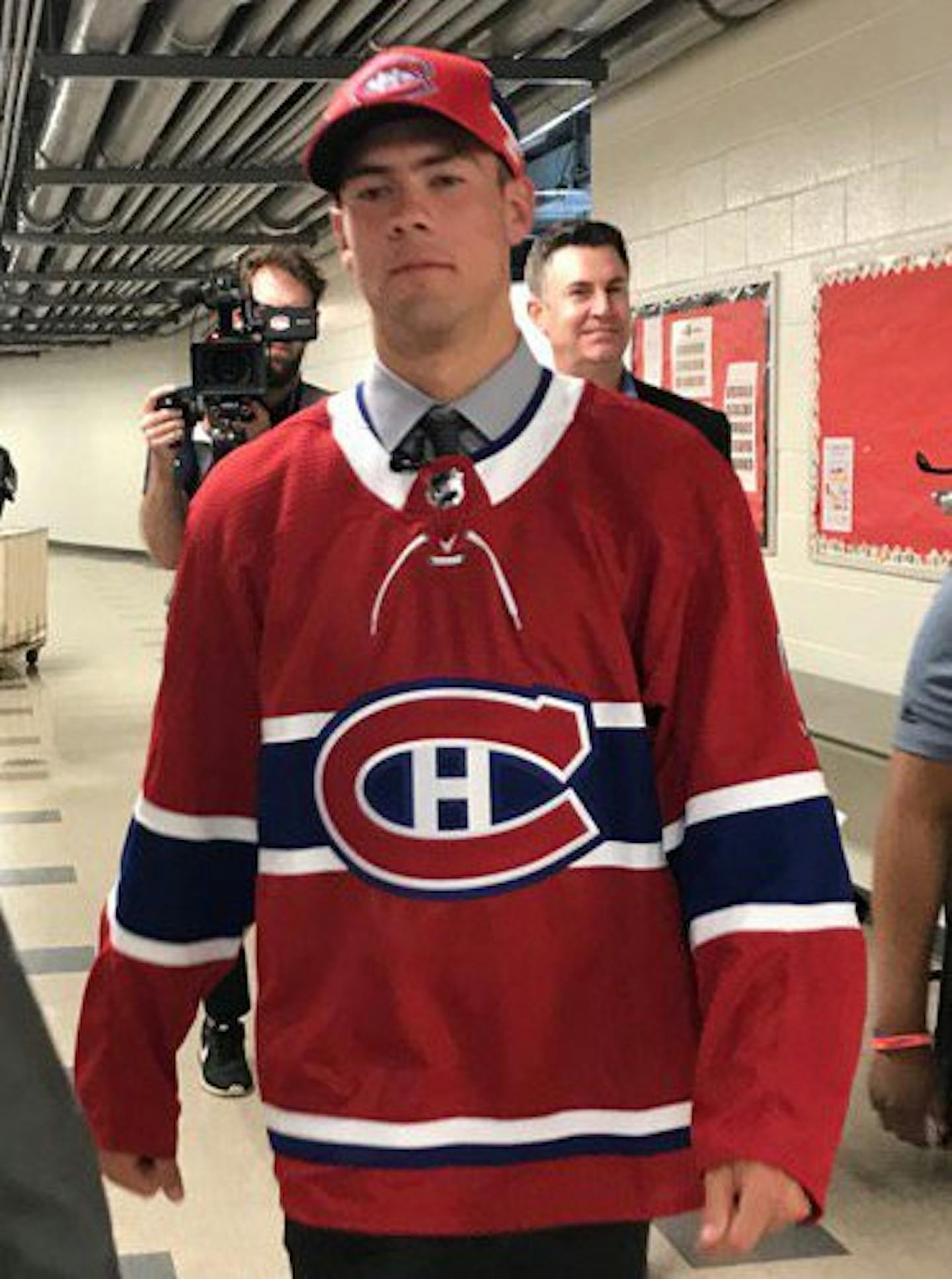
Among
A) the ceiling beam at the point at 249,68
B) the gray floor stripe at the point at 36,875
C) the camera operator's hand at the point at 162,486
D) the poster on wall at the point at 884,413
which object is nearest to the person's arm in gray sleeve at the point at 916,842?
the camera operator's hand at the point at 162,486

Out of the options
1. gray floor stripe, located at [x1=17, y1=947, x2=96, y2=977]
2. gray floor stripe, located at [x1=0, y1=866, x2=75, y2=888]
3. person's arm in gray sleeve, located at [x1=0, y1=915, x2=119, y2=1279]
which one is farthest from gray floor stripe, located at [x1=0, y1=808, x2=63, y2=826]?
person's arm in gray sleeve, located at [x1=0, y1=915, x2=119, y2=1279]

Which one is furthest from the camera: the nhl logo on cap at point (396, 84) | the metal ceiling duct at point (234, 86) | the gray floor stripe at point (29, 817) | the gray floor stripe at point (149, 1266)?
the gray floor stripe at point (29, 817)

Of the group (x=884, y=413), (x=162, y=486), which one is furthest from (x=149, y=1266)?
(x=884, y=413)

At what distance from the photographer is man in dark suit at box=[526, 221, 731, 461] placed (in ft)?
10.1

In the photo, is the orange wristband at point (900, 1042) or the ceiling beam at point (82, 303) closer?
the orange wristband at point (900, 1042)

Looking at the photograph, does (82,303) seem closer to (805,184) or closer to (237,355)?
(805,184)

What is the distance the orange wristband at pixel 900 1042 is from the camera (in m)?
2.00

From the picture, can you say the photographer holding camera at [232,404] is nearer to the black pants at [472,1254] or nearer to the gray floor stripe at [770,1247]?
the gray floor stripe at [770,1247]

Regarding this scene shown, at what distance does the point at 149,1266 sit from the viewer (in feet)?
9.57

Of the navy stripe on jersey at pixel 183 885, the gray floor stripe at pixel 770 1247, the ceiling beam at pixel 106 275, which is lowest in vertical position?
A: the gray floor stripe at pixel 770 1247

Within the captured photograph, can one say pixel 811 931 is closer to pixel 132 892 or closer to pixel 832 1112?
pixel 832 1112

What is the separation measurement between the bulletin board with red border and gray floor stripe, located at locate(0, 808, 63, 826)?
273 centimetres

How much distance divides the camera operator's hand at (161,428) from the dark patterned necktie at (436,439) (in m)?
1.67

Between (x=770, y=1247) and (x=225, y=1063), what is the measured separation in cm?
124
